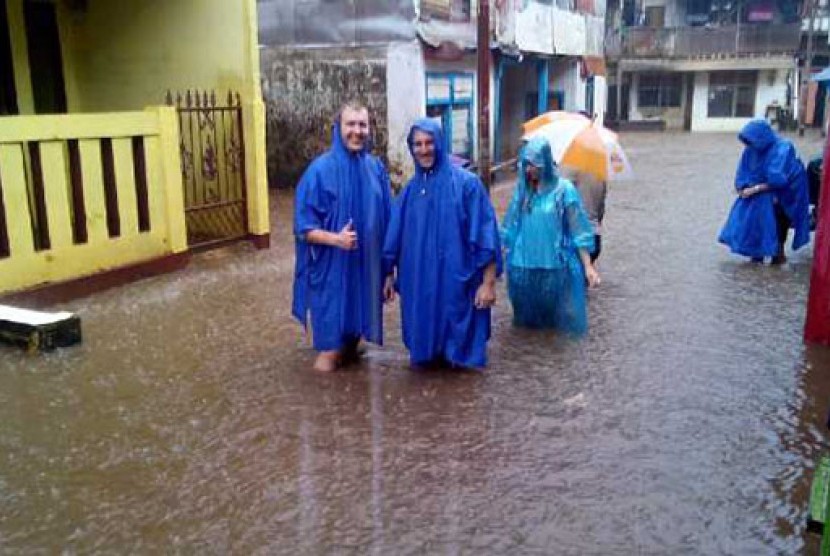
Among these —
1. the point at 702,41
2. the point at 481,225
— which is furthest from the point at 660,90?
the point at 481,225

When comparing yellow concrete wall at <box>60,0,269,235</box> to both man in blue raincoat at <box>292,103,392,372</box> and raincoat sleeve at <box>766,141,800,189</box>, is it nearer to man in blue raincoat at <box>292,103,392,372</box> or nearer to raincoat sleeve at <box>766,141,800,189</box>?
man in blue raincoat at <box>292,103,392,372</box>

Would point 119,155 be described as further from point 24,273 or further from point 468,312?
point 468,312

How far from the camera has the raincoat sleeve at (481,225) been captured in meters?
4.55

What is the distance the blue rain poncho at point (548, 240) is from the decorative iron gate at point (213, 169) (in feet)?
12.8

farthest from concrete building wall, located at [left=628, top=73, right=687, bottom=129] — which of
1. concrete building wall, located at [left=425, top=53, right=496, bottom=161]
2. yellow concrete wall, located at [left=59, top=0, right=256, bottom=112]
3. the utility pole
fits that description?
yellow concrete wall, located at [left=59, top=0, right=256, bottom=112]

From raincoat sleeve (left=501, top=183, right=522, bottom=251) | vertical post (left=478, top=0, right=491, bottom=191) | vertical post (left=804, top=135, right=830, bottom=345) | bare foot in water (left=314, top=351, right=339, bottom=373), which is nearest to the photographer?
bare foot in water (left=314, top=351, right=339, bottom=373)

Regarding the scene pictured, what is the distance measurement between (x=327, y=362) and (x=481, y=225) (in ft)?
4.22

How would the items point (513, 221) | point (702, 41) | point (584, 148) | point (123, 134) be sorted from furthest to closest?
point (702, 41) < point (123, 134) < point (584, 148) < point (513, 221)

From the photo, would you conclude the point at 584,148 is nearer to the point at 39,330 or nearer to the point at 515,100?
the point at 39,330

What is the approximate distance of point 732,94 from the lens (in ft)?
109

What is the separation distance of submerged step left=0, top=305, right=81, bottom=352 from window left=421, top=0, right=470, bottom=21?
8862 millimetres

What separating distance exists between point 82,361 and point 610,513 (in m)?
3.46

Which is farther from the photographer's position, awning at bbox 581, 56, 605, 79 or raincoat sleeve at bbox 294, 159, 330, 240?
awning at bbox 581, 56, 605, 79

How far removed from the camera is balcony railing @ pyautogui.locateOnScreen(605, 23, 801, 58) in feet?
101
